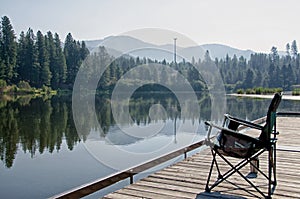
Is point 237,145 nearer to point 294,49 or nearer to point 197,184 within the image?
point 197,184

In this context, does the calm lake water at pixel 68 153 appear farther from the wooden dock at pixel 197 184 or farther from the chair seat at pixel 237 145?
the chair seat at pixel 237 145

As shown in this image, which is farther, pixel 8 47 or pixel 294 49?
pixel 294 49

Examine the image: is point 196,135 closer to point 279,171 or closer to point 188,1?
point 188,1

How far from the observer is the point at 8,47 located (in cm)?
4109

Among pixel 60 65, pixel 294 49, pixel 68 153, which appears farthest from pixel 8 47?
pixel 294 49

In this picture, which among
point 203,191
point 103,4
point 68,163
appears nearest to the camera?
point 203,191

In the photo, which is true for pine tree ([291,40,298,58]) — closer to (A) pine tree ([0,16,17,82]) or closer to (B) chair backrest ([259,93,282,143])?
(A) pine tree ([0,16,17,82])

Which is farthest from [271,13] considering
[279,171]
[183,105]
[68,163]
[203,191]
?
[203,191]

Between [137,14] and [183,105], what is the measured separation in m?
9.67

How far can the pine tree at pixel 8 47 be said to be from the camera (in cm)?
4013

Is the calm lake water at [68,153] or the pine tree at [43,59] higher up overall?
the pine tree at [43,59]

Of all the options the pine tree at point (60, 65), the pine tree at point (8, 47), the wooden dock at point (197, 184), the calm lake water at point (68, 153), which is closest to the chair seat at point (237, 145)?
the wooden dock at point (197, 184)

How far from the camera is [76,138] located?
1011 centimetres

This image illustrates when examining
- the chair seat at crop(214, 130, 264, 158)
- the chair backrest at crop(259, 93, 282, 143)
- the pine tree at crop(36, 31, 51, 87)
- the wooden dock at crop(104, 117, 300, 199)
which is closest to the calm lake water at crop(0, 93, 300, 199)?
the wooden dock at crop(104, 117, 300, 199)
